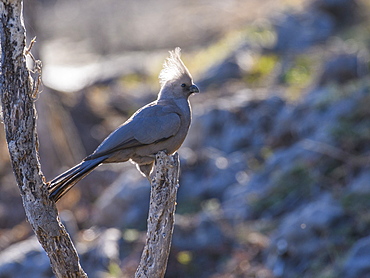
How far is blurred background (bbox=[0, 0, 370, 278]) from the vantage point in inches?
342

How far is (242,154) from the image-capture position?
11695mm

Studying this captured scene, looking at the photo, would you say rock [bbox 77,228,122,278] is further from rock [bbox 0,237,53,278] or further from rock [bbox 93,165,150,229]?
rock [bbox 93,165,150,229]

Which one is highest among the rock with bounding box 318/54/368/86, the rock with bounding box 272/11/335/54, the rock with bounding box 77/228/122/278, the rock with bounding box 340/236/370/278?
the rock with bounding box 272/11/335/54

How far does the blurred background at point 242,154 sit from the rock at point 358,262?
13mm

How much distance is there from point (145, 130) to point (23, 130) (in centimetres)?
152

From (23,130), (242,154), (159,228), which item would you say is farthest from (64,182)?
(242,154)

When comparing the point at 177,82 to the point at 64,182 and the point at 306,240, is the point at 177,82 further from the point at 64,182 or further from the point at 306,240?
the point at 306,240

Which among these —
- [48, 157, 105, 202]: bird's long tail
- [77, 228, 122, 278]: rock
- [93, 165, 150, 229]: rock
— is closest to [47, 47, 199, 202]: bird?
[48, 157, 105, 202]: bird's long tail

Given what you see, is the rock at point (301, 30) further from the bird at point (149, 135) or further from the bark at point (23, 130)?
the bark at point (23, 130)

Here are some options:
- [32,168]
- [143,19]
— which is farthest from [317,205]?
[143,19]

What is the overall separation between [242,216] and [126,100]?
22.1 feet

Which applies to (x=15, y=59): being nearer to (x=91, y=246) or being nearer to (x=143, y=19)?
(x=91, y=246)

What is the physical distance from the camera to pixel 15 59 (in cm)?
448

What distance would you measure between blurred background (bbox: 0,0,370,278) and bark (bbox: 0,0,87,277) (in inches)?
156
